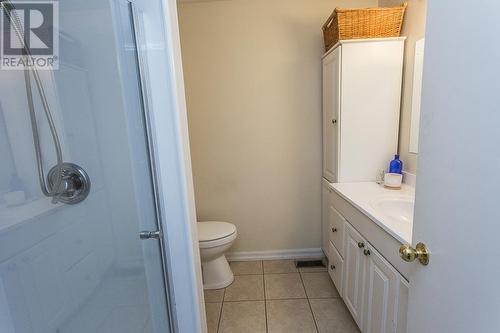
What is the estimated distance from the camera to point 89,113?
3.58ft

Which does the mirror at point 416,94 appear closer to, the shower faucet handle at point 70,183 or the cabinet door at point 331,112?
the cabinet door at point 331,112

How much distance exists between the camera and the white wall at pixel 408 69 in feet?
4.92

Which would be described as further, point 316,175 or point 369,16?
point 316,175

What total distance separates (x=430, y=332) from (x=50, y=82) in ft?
5.24

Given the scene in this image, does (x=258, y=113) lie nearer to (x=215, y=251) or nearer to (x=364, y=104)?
(x=364, y=104)

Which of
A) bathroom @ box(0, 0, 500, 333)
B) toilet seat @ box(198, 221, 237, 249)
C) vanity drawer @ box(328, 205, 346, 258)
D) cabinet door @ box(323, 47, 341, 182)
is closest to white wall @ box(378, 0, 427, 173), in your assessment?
bathroom @ box(0, 0, 500, 333)

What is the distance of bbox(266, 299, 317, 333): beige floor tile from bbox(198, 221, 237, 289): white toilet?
44 cm

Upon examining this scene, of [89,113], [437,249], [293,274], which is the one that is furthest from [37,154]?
[293,274]

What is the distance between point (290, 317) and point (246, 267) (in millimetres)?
690

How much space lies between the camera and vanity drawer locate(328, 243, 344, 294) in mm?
1645

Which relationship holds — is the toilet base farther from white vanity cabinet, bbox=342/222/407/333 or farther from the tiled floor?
white vanity cabinet, bbox=342/222/407/333

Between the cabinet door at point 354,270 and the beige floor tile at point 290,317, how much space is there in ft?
0.98

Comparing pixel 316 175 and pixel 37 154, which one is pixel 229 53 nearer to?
pixel 316 175

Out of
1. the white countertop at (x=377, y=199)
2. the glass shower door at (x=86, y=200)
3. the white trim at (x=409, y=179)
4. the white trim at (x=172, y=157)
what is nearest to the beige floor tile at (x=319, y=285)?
the white countertop at (x=377, y=199)
